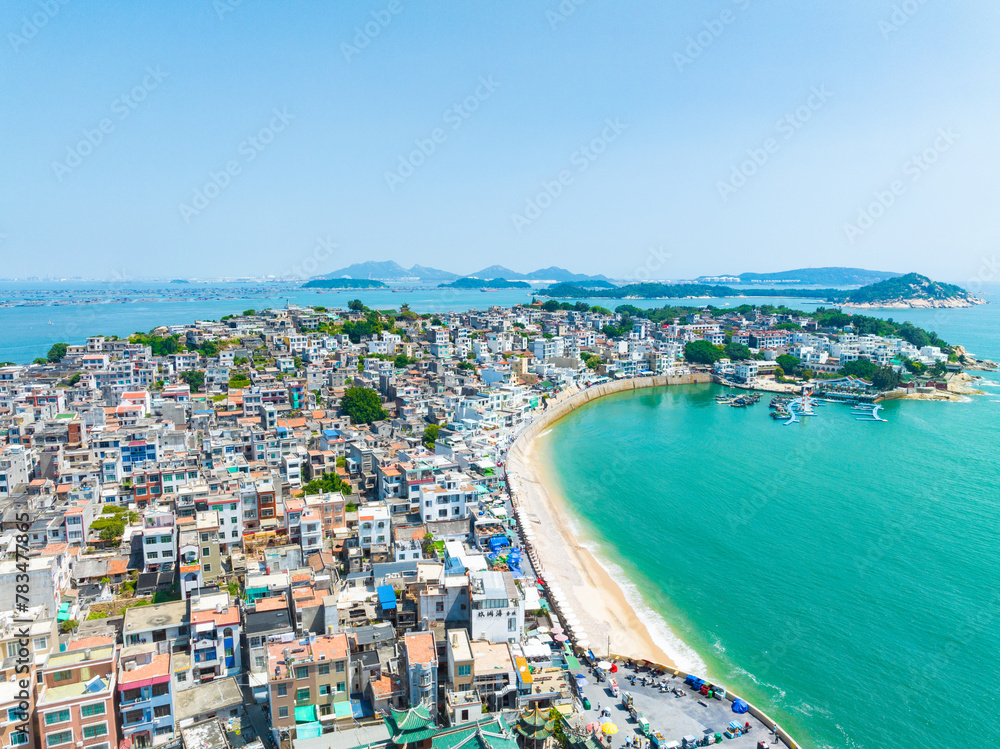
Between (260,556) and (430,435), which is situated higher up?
(430,435)

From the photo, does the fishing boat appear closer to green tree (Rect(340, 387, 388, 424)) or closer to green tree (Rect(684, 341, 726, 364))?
green tree (Rect(684, 341, 726, 364))

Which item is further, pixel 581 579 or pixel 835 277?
pixel 835 277

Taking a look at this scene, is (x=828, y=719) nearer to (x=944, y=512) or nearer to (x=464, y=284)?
(x=944, y=512)

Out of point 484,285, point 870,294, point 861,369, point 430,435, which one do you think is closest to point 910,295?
point 870,294

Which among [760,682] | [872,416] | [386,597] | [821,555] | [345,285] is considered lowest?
[760,682]

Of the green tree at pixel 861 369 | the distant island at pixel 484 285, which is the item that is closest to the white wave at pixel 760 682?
the green tree at pixel 861 369

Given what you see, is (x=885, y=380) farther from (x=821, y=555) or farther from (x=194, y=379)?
(x=194, y=379)

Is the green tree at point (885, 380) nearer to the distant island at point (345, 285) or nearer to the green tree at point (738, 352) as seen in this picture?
the green tree at point (738, 352)

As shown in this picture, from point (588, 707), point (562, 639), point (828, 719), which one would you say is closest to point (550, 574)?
point (562, 639)
